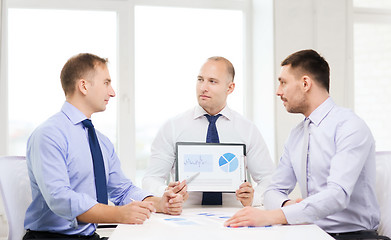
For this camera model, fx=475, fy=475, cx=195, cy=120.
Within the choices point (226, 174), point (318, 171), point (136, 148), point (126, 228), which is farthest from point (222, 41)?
point (126, 228)

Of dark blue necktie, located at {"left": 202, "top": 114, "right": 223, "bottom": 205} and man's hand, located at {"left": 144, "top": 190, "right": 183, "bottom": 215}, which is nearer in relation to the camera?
man's hand, located at {"left": 144, "top": 190, "right": 183, "bottom": 215}

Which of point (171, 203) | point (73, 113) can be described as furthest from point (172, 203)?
point (73, 113)

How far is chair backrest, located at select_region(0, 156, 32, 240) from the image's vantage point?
2068 millimetres

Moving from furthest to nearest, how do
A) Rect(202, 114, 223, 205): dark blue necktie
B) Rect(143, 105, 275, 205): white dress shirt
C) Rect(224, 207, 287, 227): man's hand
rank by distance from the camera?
Rect(143, 105, 275, 205): white dress shirt < Rect(202, 114, 223, 205): dark blue necktie < Rect(224, 207, 287, 227): man's hand

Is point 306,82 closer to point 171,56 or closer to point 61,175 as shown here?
point 61,175

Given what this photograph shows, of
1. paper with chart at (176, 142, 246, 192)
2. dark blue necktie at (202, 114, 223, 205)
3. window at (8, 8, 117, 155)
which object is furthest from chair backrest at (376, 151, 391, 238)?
window at (8, 8, 117, 155)

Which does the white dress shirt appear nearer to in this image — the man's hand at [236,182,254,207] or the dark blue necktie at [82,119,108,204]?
the man's hand at [236,182,254,207]

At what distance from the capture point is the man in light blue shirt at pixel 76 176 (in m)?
1.95

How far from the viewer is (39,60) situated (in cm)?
402

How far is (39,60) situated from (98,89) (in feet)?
6.42

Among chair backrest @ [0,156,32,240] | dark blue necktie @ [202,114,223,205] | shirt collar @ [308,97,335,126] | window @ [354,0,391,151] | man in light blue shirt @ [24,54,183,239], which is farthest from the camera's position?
window @ [354,0,391,151]

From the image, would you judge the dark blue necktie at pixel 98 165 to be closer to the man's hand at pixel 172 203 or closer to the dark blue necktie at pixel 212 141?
the man's hand at pixel 172 203

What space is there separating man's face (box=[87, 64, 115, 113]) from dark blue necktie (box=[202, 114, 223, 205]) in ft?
2.26

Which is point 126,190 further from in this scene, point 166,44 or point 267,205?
point 166,44
